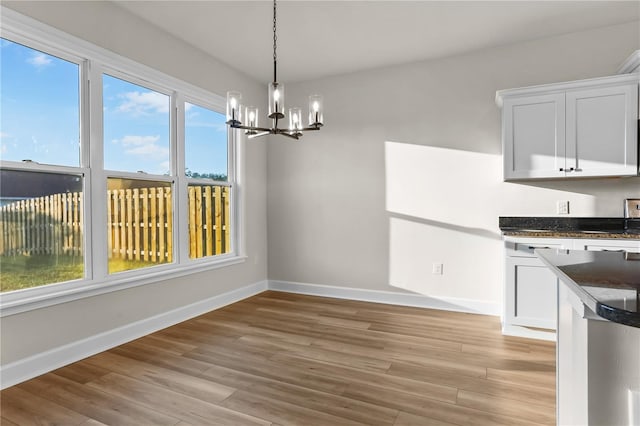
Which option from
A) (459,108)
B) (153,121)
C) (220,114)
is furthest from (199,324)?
(459,108)

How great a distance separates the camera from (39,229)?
8.14 ft

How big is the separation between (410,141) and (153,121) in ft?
9.05

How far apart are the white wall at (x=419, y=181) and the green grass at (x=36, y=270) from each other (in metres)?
2.51

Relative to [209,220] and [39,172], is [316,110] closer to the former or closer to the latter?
[39,172]

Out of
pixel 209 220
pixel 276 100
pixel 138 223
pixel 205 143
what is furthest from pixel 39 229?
pixel 276 100

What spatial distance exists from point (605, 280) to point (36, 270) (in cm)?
320

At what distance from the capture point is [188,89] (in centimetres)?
358

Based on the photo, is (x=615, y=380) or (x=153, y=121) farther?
(x=153, y=121)

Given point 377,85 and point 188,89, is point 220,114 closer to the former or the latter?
point 188,89

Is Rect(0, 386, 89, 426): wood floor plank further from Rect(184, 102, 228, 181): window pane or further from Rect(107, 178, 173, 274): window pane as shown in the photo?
Rect(184, 102, 228, 181): window pane

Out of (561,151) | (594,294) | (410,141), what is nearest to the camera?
(594,294)

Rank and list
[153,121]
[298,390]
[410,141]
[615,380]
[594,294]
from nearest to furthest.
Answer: [594,294] < [615,380] < [298,390] < [153,121] < [410,141]

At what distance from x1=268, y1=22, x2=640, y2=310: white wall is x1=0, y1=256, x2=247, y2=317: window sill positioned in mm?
1717

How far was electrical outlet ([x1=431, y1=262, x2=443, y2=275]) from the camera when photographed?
154 inches
